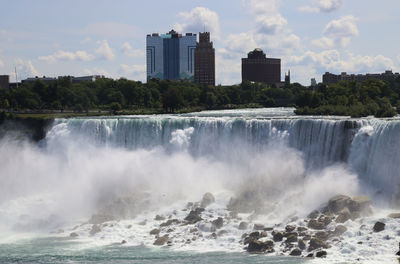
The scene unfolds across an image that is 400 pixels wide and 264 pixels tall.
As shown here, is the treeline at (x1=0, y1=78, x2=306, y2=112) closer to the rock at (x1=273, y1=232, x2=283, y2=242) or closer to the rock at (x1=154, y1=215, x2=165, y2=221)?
the rock at (x1=154, y1=215, x2=165, y2=221)

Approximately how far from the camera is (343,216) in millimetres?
29219

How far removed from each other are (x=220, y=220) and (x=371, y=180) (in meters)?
9.36

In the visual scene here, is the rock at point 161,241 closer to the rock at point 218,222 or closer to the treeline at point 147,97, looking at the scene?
the rock at point 218,222

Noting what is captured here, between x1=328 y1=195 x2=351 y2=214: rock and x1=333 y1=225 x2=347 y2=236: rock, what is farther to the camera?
x1=328 y1=195 x2=351 y2=214: rock

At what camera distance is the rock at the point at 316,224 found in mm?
29094

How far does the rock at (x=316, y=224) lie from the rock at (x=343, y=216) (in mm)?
758

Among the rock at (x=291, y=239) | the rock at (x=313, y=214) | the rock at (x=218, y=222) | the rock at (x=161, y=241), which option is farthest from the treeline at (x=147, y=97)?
the rock at (x=161, y=241)

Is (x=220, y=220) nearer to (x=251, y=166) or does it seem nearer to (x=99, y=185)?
(x=251, y=166)

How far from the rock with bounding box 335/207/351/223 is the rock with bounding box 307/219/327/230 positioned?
0.76 m

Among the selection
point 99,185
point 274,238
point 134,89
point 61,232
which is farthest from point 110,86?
point 274,238

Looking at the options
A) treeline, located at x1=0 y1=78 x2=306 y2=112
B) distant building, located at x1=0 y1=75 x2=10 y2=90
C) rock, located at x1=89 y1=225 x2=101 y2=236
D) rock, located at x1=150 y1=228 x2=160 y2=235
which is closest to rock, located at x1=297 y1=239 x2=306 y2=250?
rock, located at x1=150 y1=228 x2=160 y2=235

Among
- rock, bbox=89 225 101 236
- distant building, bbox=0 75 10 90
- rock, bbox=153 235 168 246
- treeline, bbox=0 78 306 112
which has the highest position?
distant building, bbox=0 75 10 90

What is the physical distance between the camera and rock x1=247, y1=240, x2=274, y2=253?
90.5 feet

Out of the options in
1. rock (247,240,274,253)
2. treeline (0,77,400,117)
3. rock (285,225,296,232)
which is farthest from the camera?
treeline (0,77,400,117)
